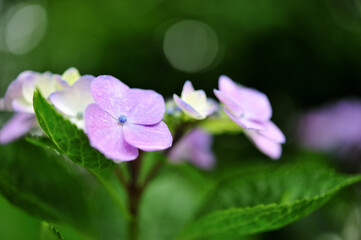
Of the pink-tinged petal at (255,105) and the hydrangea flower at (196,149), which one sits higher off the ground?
the pink-tinged petal at (255,105)

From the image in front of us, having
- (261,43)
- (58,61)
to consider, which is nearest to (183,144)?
(261,43)

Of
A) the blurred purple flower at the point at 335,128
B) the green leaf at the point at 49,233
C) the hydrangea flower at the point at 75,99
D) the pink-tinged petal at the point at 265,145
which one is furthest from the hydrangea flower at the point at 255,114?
the blurred purple flower at the point at 335,128

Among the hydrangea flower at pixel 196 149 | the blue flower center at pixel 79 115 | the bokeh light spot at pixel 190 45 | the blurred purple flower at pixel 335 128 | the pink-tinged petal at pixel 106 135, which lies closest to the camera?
the pink-tinged petal at pixel 106 135

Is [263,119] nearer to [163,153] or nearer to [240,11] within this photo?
[163,153]

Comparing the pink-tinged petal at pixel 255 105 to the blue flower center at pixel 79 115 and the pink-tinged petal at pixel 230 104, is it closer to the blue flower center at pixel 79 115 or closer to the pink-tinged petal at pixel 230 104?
the pink-tinged petal at pixel 230 104

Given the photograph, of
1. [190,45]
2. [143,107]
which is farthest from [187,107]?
[190,45]

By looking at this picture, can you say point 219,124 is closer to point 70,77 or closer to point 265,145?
point 265,145

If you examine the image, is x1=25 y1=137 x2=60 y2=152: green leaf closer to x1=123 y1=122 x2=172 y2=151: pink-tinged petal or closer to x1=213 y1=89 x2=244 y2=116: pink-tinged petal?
x1=123 y1=122 x2=172 y2=151: pink-tinged petal
